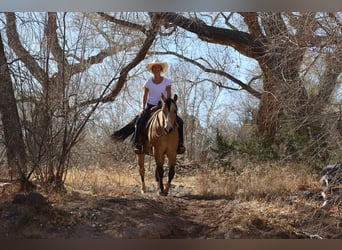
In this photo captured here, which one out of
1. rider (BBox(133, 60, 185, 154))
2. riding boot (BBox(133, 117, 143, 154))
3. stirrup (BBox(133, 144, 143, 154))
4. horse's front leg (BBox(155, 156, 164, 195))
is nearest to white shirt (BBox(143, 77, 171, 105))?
rider (BBox(133, 60, 185, 154))

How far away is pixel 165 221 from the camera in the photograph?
5.91 metres

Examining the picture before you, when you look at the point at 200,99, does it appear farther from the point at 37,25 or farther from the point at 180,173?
the point at 37,25

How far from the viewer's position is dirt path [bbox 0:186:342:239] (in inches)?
230

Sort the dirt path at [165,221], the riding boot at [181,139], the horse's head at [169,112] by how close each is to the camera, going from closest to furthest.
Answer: the dirt path at [165,221] → the horse's head at [169,112] → the riding boot at [181,139]

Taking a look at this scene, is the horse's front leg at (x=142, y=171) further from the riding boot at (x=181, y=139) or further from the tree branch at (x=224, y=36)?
the tree branch at (x=224, y=36)

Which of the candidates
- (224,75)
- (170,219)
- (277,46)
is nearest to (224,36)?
(224,75)

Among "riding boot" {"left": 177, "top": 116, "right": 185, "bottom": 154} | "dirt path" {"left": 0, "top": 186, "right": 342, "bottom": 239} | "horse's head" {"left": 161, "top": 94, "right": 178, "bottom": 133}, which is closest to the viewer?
"dirt path" {"left": 0, "top": 186, "right": 342, "bottom": 239}

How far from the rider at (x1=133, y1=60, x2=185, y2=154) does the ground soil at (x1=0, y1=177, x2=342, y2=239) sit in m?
0.64

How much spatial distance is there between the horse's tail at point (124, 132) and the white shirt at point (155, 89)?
0.97 ft

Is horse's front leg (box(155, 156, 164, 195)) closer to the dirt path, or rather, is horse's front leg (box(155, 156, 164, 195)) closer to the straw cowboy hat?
the dirt path

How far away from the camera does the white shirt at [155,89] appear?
6.06 metres

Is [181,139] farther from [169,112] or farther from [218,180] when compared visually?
[218,180]

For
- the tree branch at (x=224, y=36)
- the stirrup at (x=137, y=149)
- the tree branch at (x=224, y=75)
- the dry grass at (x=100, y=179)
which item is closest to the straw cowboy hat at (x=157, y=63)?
the tree branch at (x=224, y=75)

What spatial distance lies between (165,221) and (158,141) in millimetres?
811
